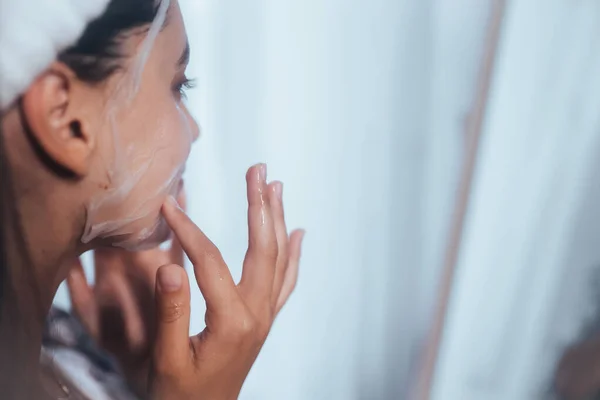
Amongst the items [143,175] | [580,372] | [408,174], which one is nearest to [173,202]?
[143,175]

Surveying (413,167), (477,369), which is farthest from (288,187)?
(477,369)

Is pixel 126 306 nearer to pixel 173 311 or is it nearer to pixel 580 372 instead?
pixel 173 311

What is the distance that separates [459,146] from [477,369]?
0.15 meters

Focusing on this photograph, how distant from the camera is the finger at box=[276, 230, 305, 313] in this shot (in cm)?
40

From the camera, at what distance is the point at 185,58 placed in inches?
13.7

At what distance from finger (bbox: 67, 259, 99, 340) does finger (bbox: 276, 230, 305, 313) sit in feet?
0.38

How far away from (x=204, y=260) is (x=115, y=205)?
6 cm

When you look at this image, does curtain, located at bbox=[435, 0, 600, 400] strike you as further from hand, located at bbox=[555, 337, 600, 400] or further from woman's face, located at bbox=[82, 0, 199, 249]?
woman's face, located at bbox=[82, 0, 199, 249]

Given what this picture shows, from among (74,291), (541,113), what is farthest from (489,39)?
(74,291)

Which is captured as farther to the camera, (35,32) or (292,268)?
(292,268)

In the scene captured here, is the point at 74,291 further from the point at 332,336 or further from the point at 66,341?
the point at 332,336

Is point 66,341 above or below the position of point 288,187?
below

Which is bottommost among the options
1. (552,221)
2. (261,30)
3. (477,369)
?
(477,369)

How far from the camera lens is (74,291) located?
390 millimetres
